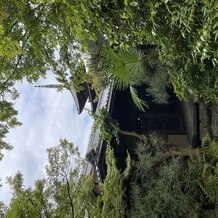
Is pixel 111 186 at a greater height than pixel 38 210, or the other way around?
pixel 111 186

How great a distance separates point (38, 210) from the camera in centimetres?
1133

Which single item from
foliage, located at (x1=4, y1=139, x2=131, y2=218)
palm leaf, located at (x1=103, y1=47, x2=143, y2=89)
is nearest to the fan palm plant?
palm leaf, located at (x1=103, y1=47, x2=143, y2=89)

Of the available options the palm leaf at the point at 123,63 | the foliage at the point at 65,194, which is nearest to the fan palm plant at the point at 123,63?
the palm leaf at the point at 123,63

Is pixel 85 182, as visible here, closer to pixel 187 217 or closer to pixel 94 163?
pixel 94 163

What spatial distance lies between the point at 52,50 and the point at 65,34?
57.8 inches

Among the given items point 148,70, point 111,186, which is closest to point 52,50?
point 148,70

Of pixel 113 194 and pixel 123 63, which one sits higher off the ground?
pixel 123 63

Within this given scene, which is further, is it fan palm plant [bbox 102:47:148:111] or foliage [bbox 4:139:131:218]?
foliage [bbox 4:139:131:218]

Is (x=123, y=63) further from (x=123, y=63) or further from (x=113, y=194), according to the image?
(x=113, y=194)

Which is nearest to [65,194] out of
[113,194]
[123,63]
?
[113,194]

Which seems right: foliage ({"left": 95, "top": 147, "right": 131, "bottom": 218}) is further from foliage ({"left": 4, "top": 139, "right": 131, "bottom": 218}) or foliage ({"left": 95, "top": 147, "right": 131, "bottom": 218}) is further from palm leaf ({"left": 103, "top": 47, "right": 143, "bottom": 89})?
palm leaf ({"left": 103, "top": 47, "right": 143, "bottom": 89})

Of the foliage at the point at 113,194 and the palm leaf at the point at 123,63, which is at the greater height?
the palm leaf at the point at 123,63

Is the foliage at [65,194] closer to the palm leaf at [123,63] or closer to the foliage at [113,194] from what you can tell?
the foliage at [113,194]

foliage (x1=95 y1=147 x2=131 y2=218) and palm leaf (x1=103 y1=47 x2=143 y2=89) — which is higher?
palm leaf (x1=103 y1=47 x2=143 y2=89)
